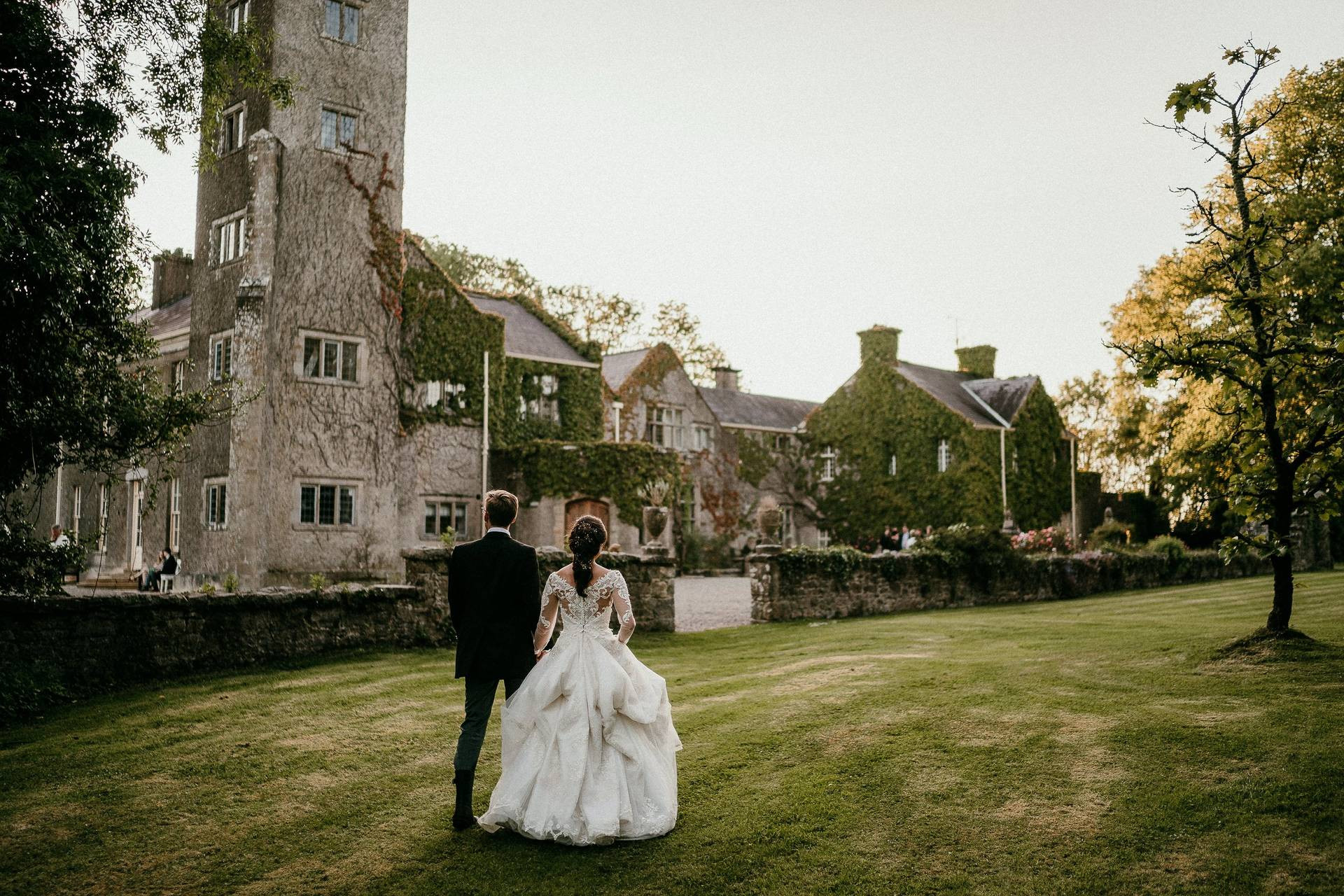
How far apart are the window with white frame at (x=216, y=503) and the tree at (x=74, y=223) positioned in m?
9.27

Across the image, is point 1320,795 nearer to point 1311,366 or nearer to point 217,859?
point 1311,366

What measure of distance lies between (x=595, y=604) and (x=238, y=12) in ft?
72.7

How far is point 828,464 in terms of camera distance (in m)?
42.0

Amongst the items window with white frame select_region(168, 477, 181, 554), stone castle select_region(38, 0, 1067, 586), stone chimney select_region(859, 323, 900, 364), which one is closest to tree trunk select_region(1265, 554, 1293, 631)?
stone castle select_region(38, 0, 1067, 586)

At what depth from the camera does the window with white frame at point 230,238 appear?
21688 mm

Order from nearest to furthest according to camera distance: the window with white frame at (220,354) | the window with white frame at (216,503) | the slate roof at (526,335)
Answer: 1. the window with white frame at (216,503)
2. the window with white frame at (220,354)
3. the slate roof at (526,335)

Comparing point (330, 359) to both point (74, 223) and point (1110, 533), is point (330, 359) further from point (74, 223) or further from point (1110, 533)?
point (1110, 533)

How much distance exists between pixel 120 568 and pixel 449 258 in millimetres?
25701

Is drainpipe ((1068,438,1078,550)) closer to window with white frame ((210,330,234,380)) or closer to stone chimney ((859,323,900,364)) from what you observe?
stone chimney ((859,323,900,364))

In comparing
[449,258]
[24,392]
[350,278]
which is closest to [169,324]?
[350,278]

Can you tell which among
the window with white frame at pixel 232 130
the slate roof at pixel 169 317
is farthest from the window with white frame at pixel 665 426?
the window with white frame at pixel 232 130

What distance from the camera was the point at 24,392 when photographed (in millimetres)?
10930

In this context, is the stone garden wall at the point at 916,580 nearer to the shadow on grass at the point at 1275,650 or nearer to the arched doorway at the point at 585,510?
the shadow on grass at the point at 1275,650

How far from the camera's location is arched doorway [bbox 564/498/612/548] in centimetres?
2867
